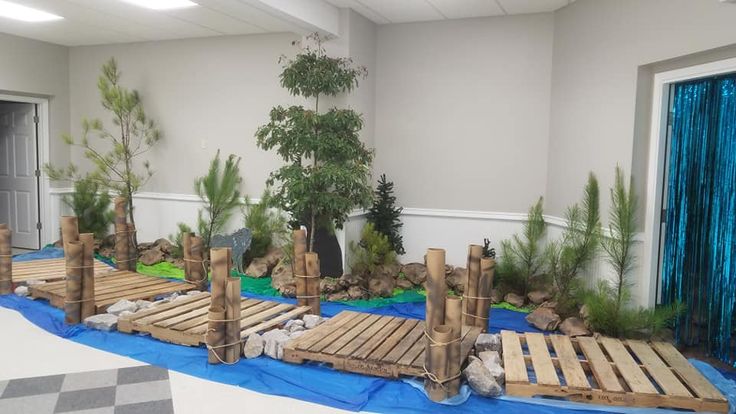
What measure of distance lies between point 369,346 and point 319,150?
6.97 ft

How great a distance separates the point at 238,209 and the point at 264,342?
10.1 ft

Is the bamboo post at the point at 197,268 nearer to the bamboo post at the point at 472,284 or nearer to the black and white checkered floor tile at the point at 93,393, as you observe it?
the black and white checkered floor tile at the point at 93,393

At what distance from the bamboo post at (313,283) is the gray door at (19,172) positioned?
498 centimetres

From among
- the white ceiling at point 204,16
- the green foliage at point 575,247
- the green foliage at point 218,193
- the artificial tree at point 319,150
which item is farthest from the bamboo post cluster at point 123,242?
the green foliage at point 575,247

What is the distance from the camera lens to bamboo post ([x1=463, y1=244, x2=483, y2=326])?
12.4 feet

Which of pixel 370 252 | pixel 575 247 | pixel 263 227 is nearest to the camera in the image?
pixel 575 247

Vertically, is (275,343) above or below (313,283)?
below

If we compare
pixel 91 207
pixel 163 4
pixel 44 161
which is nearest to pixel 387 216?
pixel 163 4

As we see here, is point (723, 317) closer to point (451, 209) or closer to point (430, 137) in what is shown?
point (451, 209)

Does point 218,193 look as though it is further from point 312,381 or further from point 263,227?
point 312,381

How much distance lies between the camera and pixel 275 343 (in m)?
3.49

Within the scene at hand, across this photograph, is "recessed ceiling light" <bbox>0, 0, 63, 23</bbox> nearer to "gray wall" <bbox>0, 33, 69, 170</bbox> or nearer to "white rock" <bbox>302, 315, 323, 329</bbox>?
"gray wall" <bbox>0, 33, 69, 170</bbox>

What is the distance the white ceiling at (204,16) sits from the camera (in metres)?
4.97

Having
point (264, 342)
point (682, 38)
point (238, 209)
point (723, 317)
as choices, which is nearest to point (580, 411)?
point (723, 317)
